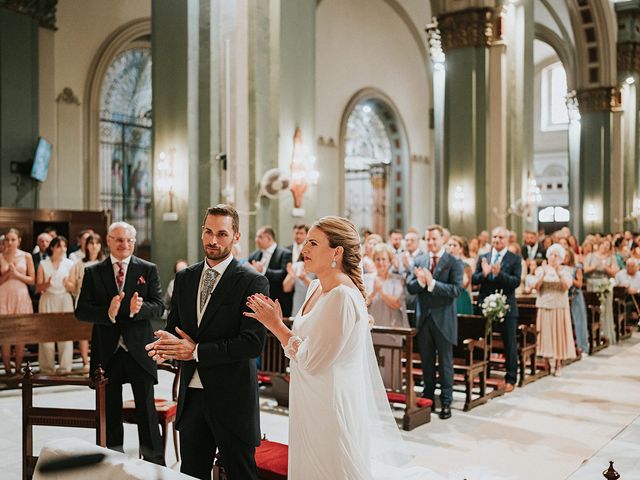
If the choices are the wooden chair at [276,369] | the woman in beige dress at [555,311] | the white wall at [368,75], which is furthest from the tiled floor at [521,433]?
Result: the white wall at [368,75]

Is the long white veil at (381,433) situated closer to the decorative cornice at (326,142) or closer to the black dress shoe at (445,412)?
the black dress shoe at (445,412)

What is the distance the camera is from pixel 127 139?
18.1 metres

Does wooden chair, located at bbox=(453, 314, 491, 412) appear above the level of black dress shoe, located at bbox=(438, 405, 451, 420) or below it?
above

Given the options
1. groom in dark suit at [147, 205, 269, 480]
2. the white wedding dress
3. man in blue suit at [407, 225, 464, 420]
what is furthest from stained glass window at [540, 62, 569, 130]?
the white wedding dress

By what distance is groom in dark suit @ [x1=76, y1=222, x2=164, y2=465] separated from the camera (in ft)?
14.9

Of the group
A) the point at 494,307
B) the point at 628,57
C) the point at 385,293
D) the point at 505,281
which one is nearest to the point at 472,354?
the point at 494,307

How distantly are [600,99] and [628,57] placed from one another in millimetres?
2159

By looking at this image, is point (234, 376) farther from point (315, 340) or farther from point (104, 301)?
point (104, 301)

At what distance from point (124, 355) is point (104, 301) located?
0.40 m

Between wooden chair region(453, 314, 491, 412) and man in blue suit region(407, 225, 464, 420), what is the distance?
1.32ft

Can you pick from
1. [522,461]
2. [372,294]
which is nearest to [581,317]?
[372,294]

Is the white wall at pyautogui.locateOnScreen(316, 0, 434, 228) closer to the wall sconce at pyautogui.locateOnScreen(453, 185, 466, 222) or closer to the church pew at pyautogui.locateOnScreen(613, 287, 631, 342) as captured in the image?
the wall sconce at pyautogui.locateOnScreen(453, 185, 466, 222)

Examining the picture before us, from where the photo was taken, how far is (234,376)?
3418 millimetres

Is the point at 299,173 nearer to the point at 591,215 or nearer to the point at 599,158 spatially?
the point at 599,158
